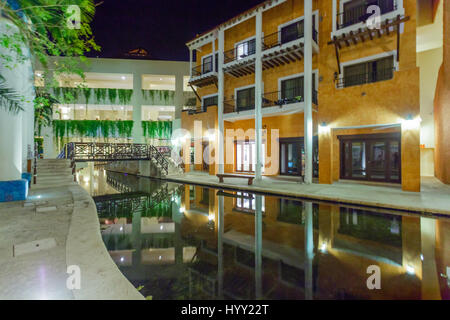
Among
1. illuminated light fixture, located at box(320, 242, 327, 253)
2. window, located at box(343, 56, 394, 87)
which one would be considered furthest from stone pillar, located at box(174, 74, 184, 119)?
illuminated light fixture, located at box(320, 242, 327, 253)

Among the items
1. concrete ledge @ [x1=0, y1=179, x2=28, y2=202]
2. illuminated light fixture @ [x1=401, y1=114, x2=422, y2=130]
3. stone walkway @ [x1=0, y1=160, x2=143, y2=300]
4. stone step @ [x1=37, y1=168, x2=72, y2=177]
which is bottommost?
stone walkway @ [x1=0, y1=160, x2=143, y2=300]

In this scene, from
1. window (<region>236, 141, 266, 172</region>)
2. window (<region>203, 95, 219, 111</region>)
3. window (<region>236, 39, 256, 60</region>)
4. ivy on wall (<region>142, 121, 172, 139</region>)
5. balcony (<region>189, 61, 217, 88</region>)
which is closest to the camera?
window (<region>236, 39, 256, 60</region>)

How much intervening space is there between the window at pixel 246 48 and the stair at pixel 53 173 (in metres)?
13.5

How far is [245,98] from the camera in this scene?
16.5m

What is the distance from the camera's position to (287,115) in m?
14.9

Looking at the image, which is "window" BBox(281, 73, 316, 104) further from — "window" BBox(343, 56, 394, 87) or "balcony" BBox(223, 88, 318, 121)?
"window" BBox(343, 56, 394, 87)

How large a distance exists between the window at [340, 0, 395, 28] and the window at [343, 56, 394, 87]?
2172 mm

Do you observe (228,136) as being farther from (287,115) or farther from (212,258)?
(212,258)

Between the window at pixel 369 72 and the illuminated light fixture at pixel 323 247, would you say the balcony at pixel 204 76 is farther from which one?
the illuminated light fixture at pixel 323 247

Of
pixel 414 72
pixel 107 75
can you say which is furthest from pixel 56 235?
pixel 107 75

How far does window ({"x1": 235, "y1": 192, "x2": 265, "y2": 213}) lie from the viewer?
734 cm

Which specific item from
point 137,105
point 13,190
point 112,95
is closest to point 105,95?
point 112,95

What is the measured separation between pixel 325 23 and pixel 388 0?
9.39 ft
